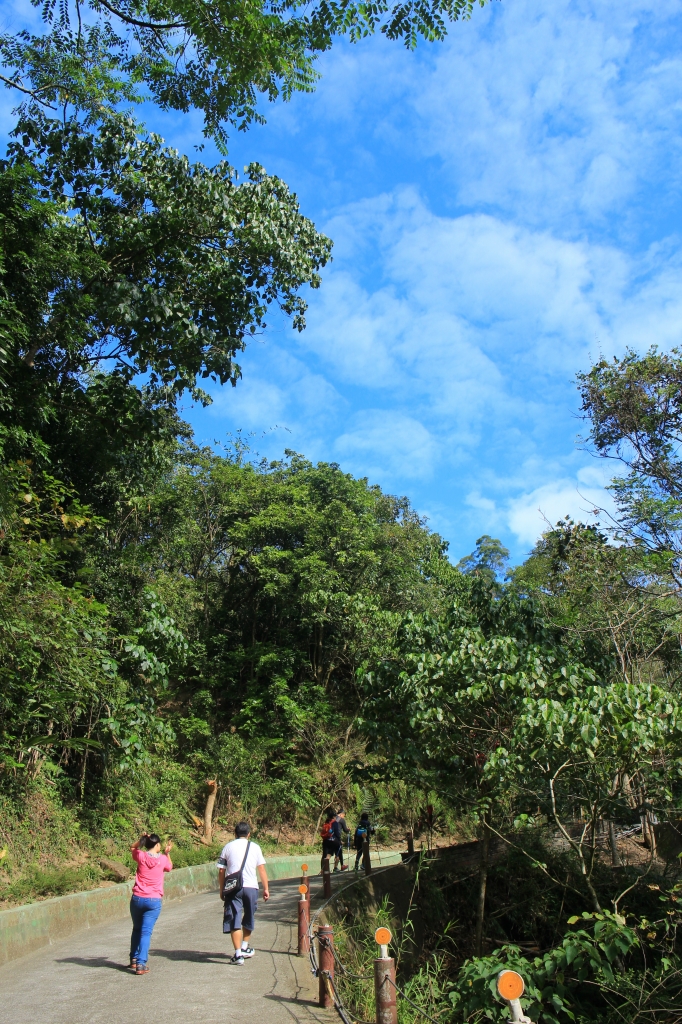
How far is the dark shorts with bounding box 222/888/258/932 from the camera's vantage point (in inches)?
288

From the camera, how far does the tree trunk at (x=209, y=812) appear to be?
64.1ft

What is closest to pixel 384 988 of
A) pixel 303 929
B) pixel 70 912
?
pixel 303 929

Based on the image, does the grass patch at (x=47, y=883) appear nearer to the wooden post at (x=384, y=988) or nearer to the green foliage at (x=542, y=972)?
the green foliage at (x=542, y=972)

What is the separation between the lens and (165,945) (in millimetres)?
8836

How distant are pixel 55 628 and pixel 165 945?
424 centimetres

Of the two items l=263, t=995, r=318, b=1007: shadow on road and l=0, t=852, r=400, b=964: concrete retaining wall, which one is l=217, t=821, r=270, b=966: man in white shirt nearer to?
l=263, t=995, r=318, b=1007: shadow on road

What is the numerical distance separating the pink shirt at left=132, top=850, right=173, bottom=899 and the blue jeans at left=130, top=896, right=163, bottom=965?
56mm

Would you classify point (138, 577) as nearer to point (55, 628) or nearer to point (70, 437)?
point (70, 437)

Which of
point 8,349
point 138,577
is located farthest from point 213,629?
point 8,349

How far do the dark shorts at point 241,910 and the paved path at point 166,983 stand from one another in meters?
0.41

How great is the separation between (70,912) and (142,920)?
3.76 metres

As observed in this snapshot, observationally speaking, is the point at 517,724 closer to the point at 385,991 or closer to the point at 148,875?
the point at 385,991

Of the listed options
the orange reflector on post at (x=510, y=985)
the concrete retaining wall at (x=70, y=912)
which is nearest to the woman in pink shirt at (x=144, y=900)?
the concrete retaining wall at (x=70, y=912)

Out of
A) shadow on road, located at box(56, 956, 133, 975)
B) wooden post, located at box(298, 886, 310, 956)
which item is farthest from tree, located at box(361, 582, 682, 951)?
shadow on road, located at box(56, 956, 133, 975)
